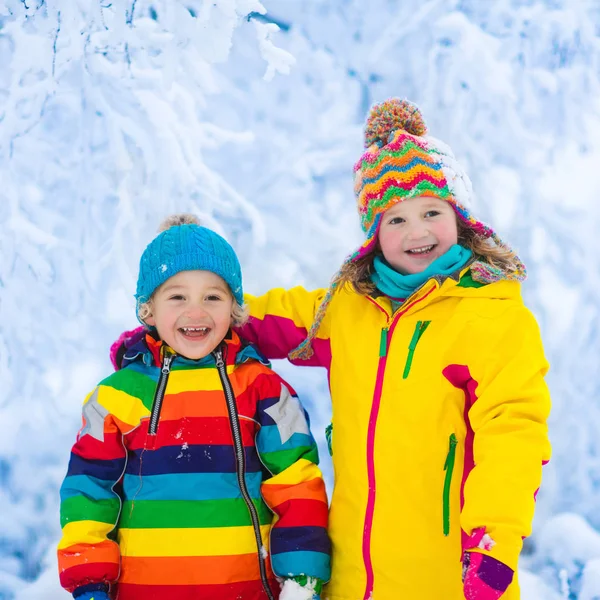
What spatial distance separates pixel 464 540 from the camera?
1.17 meters

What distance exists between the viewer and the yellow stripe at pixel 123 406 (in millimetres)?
1396

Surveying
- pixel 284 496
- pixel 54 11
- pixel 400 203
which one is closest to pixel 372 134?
pixel 400 203

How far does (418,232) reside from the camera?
142 centimetres

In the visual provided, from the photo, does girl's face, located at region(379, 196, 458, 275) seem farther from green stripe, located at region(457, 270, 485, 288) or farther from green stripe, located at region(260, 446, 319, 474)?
green stripe, located at region(260, 446, 319, 474)

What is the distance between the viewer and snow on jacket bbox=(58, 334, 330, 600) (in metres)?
1.32

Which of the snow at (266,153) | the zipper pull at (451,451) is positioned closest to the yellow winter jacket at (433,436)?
the zipper pull at (451,451)

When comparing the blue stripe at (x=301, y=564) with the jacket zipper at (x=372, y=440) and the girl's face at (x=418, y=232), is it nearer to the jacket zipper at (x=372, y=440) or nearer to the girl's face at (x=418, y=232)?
the jacket zipper at (x=372, y=440)

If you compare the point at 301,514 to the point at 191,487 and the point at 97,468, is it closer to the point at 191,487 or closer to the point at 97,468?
the point at 191,487

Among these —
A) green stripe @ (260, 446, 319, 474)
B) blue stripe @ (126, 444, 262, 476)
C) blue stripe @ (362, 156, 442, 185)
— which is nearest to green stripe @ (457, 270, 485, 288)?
blue stripe @ (362, 156, 442, 185)

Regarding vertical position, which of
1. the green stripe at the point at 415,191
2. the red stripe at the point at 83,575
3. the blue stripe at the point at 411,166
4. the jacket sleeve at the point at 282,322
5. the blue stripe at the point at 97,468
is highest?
the blue stripe at the point at 411,166

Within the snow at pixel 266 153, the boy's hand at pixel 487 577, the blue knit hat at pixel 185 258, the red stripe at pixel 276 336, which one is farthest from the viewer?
the snow at pixel 266 153

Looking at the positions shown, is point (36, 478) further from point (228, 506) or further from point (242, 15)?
point (242, 15)

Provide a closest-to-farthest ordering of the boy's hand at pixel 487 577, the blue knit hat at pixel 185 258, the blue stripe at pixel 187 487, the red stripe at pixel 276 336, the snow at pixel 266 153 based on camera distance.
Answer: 1. the boy's hand at pixel 487 577
2. the blue stripe at pixel 187 487
3. the blue knit hat at pixel 185 258
4. the red stripe at pixel 276 336
5. the snow at pixel 266 153

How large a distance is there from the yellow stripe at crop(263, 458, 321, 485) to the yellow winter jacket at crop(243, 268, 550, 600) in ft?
0.20
